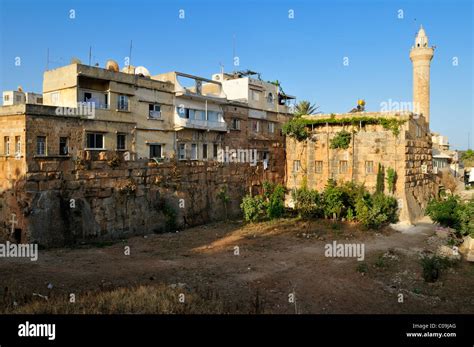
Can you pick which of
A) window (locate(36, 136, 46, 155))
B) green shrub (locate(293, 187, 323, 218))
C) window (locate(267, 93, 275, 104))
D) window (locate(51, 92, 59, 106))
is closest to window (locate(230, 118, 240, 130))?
window (locate(267, 93, 275, 104))

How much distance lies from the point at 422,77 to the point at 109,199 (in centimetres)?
3054

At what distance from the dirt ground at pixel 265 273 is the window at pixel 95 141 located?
5381 mm

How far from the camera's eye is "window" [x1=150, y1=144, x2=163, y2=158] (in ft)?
78.7

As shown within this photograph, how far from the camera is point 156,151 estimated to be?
24.3 meters

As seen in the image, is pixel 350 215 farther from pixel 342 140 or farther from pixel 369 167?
pixel 342 140

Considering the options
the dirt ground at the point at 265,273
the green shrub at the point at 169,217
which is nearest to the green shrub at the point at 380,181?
the dirt ground at the point at 265,273

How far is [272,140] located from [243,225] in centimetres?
961

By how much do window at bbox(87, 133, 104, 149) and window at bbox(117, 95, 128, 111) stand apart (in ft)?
6.83

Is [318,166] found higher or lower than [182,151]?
lower

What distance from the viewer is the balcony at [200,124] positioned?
989 inches

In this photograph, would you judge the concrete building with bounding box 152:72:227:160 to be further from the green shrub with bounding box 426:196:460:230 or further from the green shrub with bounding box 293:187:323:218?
the green shrub with bounding box 426:196:460:230

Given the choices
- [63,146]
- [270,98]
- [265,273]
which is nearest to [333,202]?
[270,98]
